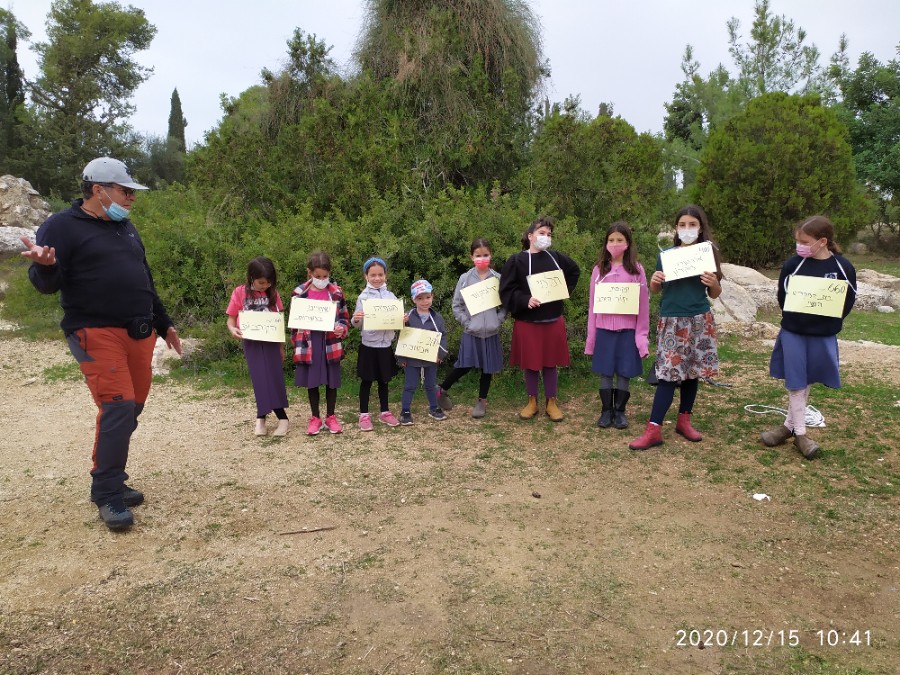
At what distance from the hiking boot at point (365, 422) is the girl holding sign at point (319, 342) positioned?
0.66 ft

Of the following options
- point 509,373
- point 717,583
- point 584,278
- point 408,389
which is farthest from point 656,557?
point 584,278

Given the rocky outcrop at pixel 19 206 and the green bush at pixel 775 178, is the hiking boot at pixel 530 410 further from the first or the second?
the rocky outcrop at pixel 19 206

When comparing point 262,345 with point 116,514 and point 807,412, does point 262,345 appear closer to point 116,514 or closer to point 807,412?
point 116,514

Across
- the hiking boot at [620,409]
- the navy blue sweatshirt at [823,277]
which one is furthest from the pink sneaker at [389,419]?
the navy blue sweatshirt at [823,277]

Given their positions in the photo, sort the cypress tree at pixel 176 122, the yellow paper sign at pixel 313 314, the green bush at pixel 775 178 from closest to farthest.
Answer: the yellow paper sign at pixel 313 314
the green bush at pixel 775 178
the cypress tree at pixel 176 122

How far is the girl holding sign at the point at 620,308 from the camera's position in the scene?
516cm

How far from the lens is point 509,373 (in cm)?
682

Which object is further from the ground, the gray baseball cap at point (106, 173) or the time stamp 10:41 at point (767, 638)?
the gray baseball cap at point (106, 173)

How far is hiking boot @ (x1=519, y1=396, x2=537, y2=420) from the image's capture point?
18.8 ft

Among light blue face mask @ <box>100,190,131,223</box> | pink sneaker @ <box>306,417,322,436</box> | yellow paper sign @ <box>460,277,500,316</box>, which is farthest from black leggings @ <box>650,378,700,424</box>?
light blue face mask @ <box>100,190,131,223</box>

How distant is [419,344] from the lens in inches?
221

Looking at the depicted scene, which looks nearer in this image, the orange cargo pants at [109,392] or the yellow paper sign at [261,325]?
the orange cargo pants at [109,392]

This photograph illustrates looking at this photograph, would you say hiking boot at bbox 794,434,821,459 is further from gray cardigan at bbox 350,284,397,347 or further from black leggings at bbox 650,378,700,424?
gray cardigan at bbox 350,284,397,347

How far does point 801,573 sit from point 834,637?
1.68 feet
